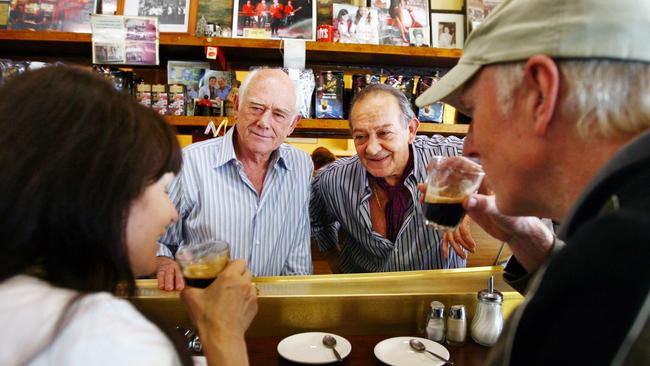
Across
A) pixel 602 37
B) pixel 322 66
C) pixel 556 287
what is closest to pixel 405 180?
pixel 322 66

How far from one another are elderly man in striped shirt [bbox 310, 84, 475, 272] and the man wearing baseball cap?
1113 millimetres

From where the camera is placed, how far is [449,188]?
1464mm

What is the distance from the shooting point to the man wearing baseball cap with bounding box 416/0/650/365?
48cm

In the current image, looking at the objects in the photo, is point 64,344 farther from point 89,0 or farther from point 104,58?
point 89,0

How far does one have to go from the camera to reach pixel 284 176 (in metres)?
2.39

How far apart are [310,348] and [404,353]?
0.88ft

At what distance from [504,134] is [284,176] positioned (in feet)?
5.38

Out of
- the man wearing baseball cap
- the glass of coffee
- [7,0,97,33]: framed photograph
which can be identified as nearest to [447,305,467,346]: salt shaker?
the glass of coffee

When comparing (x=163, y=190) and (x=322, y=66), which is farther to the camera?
(x=322, y=66)

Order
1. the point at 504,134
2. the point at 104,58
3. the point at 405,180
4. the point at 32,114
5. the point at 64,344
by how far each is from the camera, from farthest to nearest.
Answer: the point at 104,58 → the point at 405,180 → the point at 504,134 → the point at 32,114 → the point at 64,344

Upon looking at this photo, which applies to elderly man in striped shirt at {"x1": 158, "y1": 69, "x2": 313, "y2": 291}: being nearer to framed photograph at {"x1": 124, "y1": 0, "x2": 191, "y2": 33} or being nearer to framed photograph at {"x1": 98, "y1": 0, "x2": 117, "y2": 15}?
framed photograph at {"x1": 124, "y1": 0, "x2": 191, "y2": 33}

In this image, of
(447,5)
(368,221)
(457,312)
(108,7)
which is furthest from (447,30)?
(457,312)

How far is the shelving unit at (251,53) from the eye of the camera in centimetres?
290

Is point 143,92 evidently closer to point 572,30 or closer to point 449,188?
point 449,188
